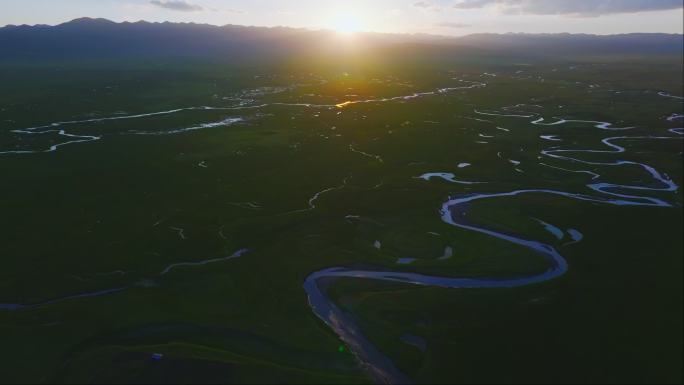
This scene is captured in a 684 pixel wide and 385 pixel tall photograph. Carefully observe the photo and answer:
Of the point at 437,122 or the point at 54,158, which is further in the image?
the point at 437,122

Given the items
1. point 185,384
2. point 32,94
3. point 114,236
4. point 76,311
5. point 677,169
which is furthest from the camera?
point 32,94

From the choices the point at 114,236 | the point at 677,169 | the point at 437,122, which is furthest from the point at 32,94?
the point at 677,169

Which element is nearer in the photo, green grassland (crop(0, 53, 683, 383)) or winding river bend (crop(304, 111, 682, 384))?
green grassland (crop(0, 53, 683, 383))

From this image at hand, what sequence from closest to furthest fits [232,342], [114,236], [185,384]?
[185,384], [232,342], [114,236]

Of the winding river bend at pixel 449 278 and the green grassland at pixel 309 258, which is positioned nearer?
the green grassland at pixel 309 258

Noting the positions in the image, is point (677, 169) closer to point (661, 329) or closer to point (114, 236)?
point (661, 329)

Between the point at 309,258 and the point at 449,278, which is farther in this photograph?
the point at 309,258

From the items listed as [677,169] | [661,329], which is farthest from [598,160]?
[661,329]

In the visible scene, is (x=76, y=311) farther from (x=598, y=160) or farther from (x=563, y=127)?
(x=563, y=127)

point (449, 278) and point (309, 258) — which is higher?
point (449, 278)
